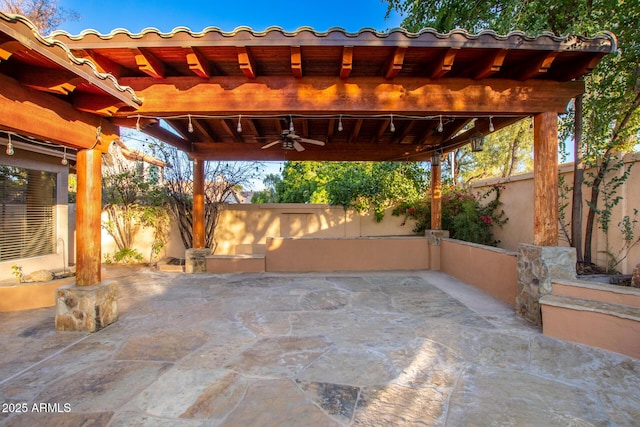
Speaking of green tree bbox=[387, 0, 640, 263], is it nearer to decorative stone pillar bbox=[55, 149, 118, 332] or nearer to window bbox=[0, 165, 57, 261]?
decorative stone pillar bbox=[55, 149, 118, 332]

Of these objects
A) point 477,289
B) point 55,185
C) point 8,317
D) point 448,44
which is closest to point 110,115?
point 8,317

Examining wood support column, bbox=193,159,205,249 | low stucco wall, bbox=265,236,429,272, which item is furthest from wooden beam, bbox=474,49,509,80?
wood support column, bbox=193,159,205,249

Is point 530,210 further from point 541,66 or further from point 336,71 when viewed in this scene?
point 336,71

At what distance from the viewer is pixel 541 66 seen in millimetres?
3359

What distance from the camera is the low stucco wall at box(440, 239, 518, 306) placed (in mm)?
4508

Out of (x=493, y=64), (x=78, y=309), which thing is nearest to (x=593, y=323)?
(x=493, y=64)

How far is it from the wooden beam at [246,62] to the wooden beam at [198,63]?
1.36 ft

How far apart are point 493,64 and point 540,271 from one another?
2463 mm

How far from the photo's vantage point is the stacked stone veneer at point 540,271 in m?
3.56

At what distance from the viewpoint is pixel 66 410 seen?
214 cm

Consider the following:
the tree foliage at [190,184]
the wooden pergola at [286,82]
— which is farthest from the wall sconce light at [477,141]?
the tree foliage at [190,184]

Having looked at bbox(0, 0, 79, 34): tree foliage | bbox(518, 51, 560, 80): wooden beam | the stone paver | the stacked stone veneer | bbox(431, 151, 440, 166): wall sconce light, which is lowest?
the stone paver

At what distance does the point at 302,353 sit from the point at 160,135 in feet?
14.6

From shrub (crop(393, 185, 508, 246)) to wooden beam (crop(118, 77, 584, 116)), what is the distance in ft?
11.9
